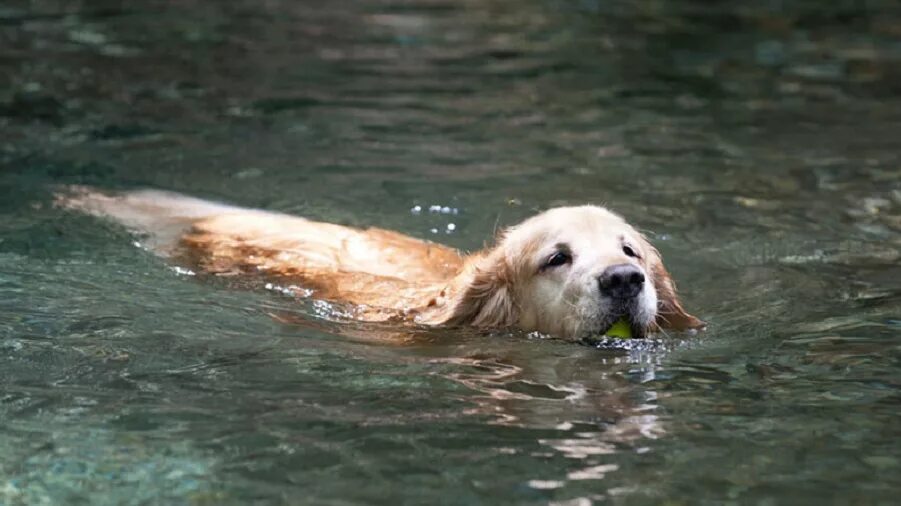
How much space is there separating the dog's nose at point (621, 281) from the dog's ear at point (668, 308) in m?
0.52


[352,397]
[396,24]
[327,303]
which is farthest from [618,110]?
[352,397]

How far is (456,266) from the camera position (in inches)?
339

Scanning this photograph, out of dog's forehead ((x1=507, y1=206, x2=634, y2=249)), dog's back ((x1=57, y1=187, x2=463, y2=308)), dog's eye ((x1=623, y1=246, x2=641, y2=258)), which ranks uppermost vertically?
dog's forehead ((x1=507, y1=206, x2=634, y2=249))

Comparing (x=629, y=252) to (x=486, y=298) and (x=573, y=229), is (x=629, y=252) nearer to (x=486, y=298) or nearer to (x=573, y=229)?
(x=573, y=229)

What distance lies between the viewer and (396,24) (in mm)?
17797

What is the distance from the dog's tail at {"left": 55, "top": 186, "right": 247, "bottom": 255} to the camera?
8.96 m

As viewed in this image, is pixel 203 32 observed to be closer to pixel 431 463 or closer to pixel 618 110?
pixel 618 110

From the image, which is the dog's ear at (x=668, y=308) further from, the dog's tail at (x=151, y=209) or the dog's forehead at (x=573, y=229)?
the dog's tail at (x=151, y=209)

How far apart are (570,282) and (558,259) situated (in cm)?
20

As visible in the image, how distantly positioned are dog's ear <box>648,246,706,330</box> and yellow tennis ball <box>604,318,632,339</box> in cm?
37

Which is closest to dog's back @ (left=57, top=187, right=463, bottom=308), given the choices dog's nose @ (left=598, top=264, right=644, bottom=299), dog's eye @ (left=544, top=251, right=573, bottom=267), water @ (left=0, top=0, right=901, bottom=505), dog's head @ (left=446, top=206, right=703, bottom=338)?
water @ (left=0, top=0, right=901, bottom=505)

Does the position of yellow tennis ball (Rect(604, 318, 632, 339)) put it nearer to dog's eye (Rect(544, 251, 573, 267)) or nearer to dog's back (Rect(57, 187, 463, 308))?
dog's eye (Rect(544, 251, 573, 267))

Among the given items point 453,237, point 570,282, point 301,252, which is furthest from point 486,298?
point 453,237

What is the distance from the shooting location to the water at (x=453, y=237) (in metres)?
5.34
